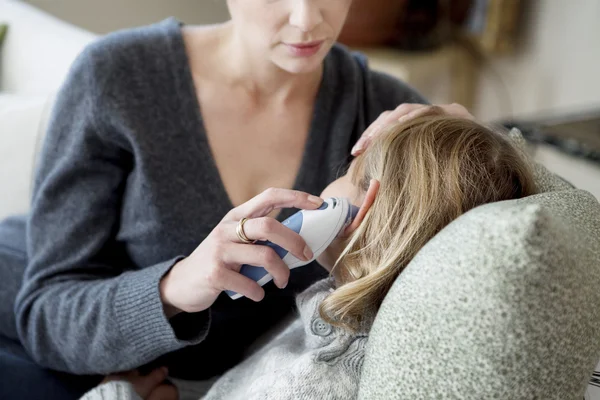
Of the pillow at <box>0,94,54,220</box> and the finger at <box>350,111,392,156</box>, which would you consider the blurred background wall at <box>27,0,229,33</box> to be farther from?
the finger at <box>350,111,392,156</box>

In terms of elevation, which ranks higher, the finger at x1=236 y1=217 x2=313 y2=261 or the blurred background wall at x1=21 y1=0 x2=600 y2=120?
the finger at x1=236 y1=217 x2=313 y2=261

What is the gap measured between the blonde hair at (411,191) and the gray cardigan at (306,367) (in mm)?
21

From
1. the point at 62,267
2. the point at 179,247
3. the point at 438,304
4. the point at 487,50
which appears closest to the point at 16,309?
the point at 62,267

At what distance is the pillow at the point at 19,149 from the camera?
1.23 m

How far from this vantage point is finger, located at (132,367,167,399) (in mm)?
922

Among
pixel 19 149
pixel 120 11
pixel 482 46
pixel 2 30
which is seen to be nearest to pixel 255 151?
pixel 19 149

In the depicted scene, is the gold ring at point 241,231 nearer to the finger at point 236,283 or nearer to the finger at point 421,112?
the finger at point 236,283

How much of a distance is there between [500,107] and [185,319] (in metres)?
1.97

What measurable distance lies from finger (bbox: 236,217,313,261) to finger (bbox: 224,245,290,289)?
0.02 m

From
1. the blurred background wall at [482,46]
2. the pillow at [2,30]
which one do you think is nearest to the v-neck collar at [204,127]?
the pillow at [2,30]

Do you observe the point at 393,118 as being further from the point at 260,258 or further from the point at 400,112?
the point at 260,258

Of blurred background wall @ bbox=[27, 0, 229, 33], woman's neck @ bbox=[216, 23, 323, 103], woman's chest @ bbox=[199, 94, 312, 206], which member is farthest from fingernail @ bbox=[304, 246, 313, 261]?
blurred background wall @ bbox=[27, 0, 229, 33]

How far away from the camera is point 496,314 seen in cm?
47

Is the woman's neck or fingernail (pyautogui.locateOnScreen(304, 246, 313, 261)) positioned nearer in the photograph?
fingernail (pyautogui.locateOnScreen(304, 246, 313, 261))
